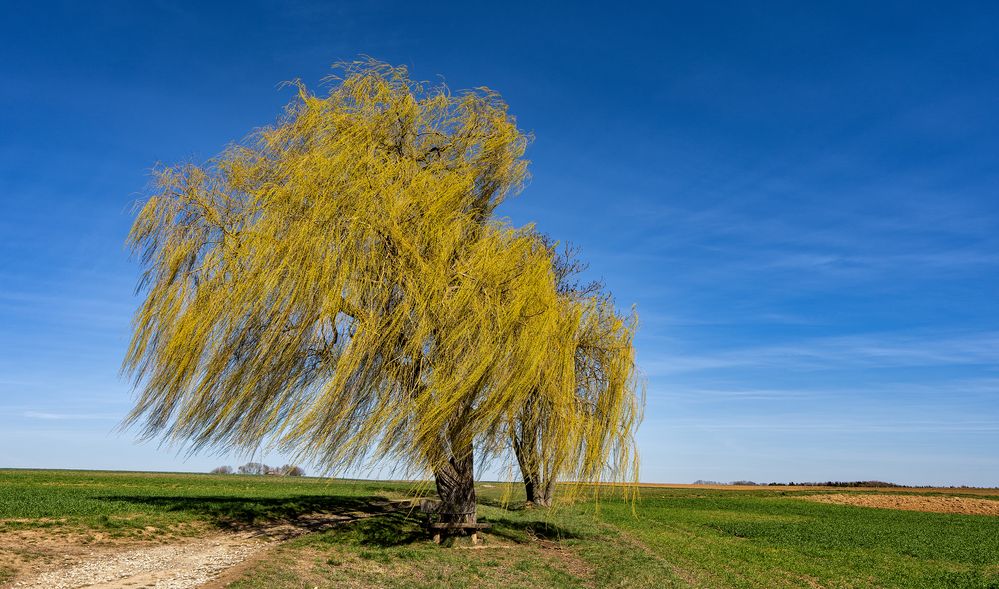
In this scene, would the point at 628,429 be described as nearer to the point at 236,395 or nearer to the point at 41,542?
the point at 236,395

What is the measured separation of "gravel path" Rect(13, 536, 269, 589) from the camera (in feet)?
31.8

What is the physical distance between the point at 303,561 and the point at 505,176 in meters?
10.1

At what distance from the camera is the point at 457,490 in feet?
47.2

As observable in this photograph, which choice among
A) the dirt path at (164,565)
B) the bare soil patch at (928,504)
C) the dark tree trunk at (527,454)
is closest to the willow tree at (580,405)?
the dark tree trunk at (527,454)

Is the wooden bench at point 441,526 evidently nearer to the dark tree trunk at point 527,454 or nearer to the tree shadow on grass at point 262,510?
the dark tree trunk at point 527,454

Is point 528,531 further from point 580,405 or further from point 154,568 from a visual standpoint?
point 154,568

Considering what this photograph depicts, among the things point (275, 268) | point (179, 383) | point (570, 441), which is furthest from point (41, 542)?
point (570, 441)

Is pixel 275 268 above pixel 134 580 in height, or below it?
above

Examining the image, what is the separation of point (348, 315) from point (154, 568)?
5.71m

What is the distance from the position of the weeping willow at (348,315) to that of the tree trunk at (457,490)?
0.04 metres

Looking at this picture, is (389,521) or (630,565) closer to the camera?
(630,565)

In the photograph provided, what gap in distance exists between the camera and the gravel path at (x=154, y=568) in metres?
9.68

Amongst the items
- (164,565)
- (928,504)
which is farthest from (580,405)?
(928,504)

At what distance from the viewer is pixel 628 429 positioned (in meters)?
15.3
